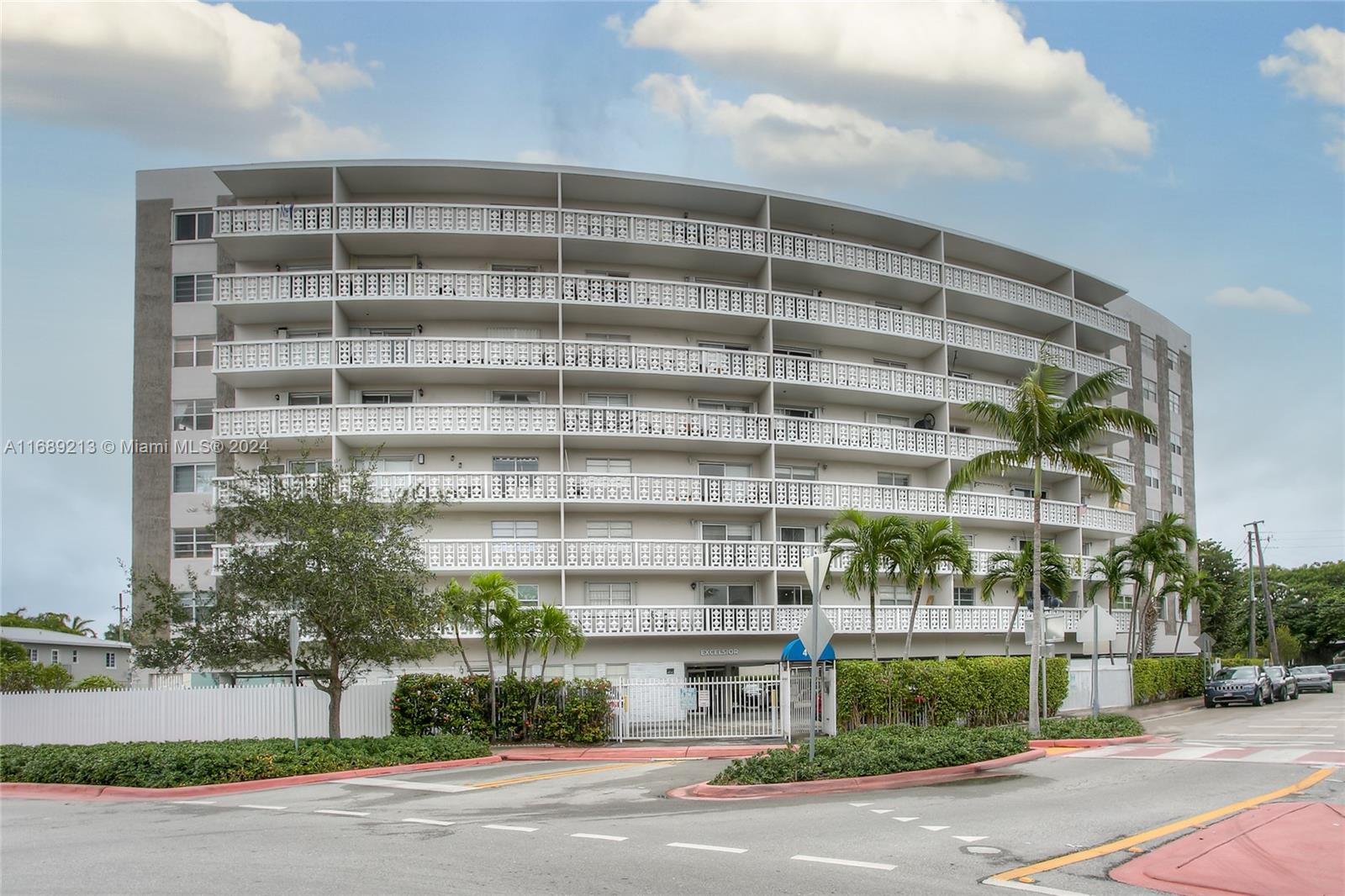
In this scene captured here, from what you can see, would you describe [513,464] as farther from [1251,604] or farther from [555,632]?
[1251,604]

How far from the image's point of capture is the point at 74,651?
62375 mm

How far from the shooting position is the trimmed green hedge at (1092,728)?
26.1 meters

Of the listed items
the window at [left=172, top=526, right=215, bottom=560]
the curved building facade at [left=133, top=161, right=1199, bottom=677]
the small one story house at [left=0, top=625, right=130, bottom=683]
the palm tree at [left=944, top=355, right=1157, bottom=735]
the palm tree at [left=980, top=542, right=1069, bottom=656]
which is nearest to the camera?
the palm tree at [left=944, top=355, right=1157, bottom=735]

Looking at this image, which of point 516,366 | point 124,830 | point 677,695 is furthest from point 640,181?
point 124,830

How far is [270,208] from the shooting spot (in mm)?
35875

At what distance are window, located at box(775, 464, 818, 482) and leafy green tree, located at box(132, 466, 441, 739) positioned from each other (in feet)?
54.4

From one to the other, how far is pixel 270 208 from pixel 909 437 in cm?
2311

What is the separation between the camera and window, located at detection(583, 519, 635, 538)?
3731 cm

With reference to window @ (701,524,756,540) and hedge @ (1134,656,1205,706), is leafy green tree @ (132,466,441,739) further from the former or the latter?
hedge @ (1134,656,1205,706)

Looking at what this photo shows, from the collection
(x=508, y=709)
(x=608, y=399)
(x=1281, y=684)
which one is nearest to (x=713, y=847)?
(x=508, y=709)

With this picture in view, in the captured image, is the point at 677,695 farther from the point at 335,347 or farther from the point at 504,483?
the point at 335,347

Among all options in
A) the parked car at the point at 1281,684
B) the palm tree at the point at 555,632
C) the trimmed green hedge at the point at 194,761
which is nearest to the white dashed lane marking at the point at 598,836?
the trimmed green hedge at the point at 194,761

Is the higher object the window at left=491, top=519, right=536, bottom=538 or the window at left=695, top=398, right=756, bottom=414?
the window at left=695, top=398, right=756, bottom=414

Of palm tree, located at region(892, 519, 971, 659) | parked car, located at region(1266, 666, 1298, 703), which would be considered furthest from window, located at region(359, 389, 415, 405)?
parked car, located at region(1266, 666, 1298, 703)
